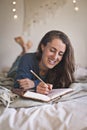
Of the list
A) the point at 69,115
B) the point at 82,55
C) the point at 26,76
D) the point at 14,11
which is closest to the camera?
the point at 69,115

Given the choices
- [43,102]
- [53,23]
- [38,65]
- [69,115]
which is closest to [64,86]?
[38,65]

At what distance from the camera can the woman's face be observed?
5.29ft

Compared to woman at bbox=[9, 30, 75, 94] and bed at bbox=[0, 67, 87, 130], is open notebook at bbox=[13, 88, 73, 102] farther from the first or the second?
woman at bbox=[9, 30, 75, 94]

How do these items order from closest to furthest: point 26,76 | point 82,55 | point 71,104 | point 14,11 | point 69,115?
point 69,115
point 71,104
point 26,76
point 14,11
point 82,55

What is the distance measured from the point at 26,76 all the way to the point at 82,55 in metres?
0.76

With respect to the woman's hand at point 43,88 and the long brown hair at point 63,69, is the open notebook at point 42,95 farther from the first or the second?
the long brown hair at point 63,69

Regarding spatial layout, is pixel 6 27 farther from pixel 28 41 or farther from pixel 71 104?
pixel 71 104

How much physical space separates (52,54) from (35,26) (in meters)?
0.47

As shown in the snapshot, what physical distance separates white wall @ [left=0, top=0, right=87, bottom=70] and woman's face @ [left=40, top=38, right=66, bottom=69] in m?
0.39

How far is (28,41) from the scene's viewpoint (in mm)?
2016

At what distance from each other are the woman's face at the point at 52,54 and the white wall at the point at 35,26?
0.39 metres

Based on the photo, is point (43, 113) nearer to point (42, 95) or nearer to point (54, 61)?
point (42, 95)

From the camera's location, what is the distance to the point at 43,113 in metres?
1.09

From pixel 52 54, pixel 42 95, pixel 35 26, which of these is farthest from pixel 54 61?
pixel 35 26
